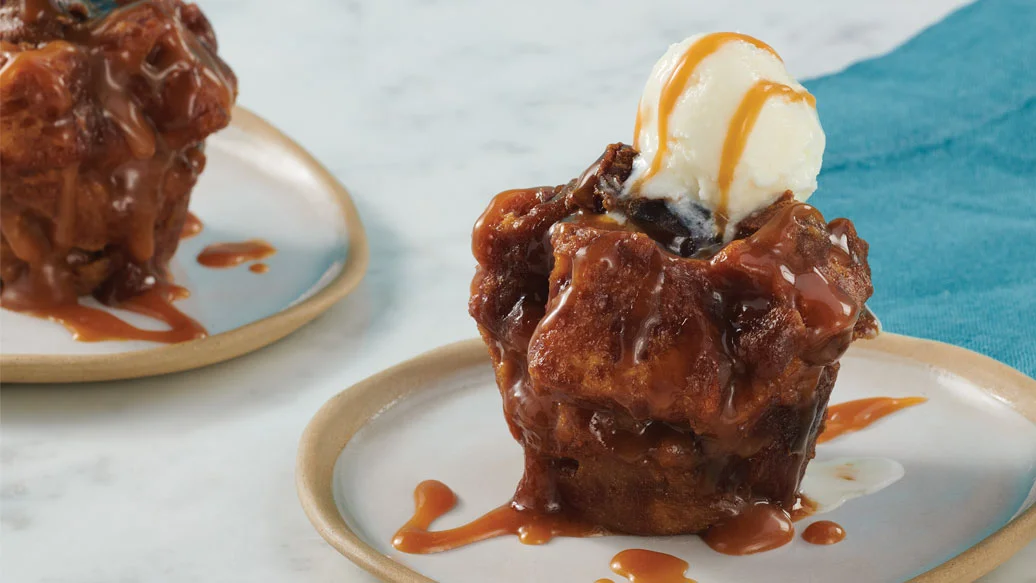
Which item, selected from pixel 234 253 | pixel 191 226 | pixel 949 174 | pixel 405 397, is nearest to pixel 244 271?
pixel 234 253

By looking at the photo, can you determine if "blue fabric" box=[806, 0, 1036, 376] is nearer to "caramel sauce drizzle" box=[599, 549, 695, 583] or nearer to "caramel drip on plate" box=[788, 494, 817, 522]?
"caramel drip on plate" box=[788, 494, 817, 522]

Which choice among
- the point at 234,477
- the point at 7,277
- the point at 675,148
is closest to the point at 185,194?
the point at 7,277

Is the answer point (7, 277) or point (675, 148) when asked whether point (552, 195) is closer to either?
point (675, 148)

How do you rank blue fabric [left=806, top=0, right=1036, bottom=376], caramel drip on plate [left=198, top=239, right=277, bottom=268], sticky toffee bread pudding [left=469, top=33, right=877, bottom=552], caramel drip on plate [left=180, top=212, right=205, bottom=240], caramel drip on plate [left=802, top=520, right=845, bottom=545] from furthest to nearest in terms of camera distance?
caramel drip on plate [left=180, top=212, right=205, bottom=240], caramel drip on plate [left=198, top=239, right=277, bottom=268], blue fabric [left=806, top=0, right=1036, bottom=376], caramel drip on plate [left=802, top=520, right=845, bottom=545], sticky toffee bread pudding [left=469, top=33, right=877, bottom=552]

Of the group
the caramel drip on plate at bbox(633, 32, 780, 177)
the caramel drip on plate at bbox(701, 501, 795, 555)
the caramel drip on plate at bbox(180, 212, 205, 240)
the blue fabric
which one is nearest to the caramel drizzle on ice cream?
the caramel drip on plate at bbox(633, 32, 780, 177)

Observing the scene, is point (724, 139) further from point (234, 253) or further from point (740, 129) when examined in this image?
point (234, 253)

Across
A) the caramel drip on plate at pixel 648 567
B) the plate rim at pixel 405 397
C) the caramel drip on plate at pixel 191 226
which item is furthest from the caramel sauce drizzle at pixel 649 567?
the caramel drip on plate at pixel 191 226
